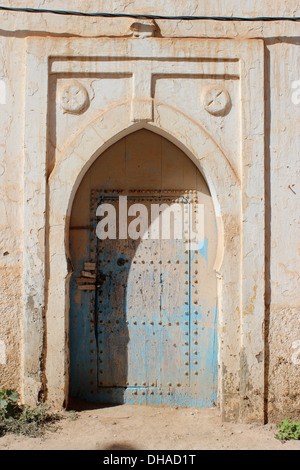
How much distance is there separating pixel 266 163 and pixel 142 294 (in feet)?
5.96

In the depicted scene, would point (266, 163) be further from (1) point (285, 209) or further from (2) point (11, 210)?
(2) point (11, 210)

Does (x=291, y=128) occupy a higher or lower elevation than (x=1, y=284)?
higher

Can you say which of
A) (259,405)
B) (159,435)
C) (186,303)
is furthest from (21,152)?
(259,405)

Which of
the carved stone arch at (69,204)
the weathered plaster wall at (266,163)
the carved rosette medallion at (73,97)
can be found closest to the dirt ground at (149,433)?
the carved stone arch at (69,204)

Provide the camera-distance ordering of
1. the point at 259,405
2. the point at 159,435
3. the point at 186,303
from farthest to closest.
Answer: the point at 186,303 < the point at 259,405 < the point at 159,435

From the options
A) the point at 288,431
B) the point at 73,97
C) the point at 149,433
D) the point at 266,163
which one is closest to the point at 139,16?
the point at 73,97

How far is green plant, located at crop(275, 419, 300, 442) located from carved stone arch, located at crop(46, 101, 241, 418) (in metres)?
0.51

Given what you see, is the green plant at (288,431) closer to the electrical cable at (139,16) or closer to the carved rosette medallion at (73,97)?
the carved rosette medallion at (73,97)

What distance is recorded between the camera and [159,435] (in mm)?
4133

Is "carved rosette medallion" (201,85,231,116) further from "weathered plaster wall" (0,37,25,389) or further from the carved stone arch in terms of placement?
"weathered plaster wall" (0,37,25,389)

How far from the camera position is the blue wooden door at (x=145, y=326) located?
4.79 metres

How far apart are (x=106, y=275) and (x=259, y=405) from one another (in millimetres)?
1968

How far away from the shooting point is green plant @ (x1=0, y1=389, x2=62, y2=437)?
4.11 meters

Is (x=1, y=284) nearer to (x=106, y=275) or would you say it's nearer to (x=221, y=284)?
(x=106, y=275)
